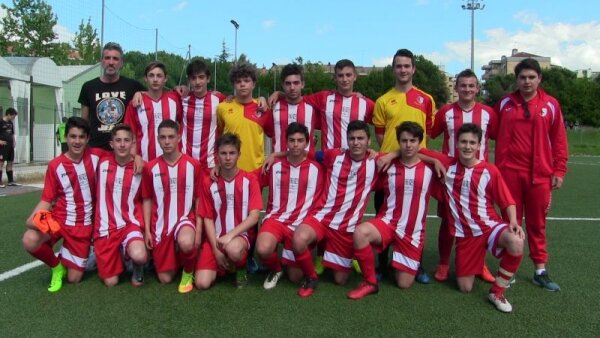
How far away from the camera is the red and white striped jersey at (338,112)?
14.6ft

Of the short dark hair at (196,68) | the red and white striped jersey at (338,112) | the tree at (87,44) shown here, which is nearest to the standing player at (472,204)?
the red and white striped jersey at (338,112)

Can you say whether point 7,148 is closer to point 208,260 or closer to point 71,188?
point 71,188

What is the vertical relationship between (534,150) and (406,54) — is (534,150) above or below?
below

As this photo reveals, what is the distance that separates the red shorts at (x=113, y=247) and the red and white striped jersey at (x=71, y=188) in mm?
239

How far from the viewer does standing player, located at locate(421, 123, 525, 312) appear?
3.86 m

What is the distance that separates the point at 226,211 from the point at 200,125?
0.95m

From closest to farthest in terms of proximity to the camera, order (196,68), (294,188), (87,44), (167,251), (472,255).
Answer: (472,255), (167,251), (294,188), (196,68), (87,44)

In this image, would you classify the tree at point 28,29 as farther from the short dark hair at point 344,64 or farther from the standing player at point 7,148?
the short dark hair at point 344,64

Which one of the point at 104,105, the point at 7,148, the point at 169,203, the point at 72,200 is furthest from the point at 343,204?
the point at 7,148

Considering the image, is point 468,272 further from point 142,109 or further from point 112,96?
point 112,96

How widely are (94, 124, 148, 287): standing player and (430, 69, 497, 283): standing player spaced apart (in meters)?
2.58

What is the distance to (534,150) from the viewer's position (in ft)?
13.3

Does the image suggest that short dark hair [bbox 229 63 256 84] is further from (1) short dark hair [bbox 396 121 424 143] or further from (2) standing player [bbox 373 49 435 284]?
(1) short dark hair [bbox 396 121 424 143]

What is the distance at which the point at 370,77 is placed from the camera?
56.0 meters
